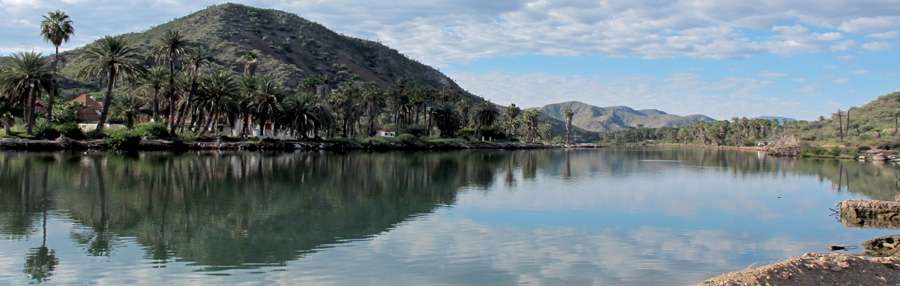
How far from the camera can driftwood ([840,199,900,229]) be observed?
61.7 feet

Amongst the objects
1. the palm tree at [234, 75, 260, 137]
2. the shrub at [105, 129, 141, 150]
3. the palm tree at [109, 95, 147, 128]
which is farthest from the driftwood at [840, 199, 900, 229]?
the palm tree at [109, 95, 147, 128]

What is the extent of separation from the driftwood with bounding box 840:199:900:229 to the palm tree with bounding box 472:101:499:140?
328 ft

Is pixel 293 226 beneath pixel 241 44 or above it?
beneath

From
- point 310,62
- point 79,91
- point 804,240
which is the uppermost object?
point 310,62

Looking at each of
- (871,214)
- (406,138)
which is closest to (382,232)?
(871,214)

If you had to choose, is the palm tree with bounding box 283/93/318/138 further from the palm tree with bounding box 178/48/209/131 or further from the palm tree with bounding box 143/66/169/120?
the palm tree with bounding box 143/66/169/120

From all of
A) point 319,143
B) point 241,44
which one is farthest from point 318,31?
point 319,143

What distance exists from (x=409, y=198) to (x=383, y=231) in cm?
824

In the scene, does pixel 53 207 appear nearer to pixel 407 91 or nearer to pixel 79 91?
pixel 407 91

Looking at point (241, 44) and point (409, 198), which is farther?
point (241, 44)

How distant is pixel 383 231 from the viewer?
1579 cm

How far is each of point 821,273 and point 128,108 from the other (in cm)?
7701

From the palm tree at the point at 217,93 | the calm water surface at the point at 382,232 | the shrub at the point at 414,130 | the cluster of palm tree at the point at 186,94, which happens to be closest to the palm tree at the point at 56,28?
the cluster of palm tree at the point at 186,94

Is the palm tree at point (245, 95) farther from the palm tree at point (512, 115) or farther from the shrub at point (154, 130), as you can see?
the palm tree at point (512, 115)
